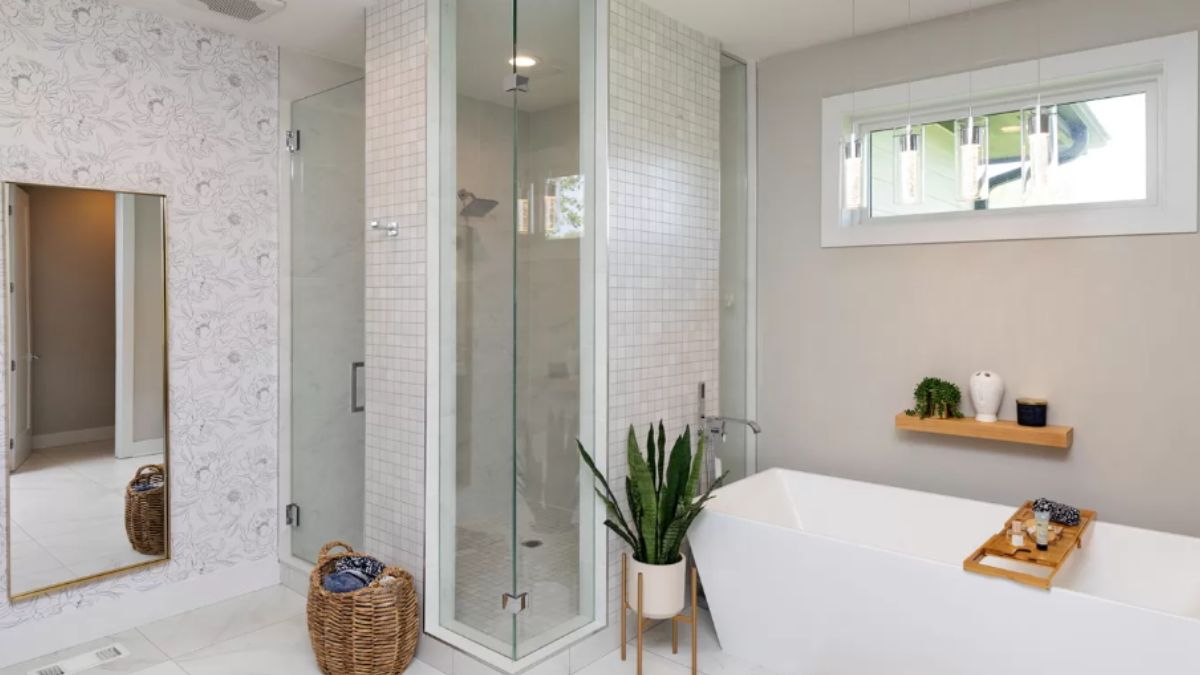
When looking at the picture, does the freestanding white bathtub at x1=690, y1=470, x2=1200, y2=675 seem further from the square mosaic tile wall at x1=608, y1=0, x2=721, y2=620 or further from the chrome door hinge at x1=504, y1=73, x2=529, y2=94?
the chrome door hinge at x1=504, y1=73, x2=529, y2=94

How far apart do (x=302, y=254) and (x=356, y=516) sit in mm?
1278

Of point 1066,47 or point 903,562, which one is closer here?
point 903,562

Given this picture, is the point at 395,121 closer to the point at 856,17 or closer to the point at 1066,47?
the point at 856,17

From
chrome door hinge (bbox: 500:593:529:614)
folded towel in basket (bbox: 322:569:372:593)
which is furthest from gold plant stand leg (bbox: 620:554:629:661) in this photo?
folded towel in basket (bbox: 322:569:372:593)

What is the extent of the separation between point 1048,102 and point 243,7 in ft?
10.7

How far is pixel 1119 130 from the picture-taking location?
2.86 metres

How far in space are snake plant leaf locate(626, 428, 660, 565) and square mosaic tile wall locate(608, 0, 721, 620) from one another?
0.15 m

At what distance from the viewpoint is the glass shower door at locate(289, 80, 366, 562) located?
3.47m

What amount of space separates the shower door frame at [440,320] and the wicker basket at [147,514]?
1.31 meters

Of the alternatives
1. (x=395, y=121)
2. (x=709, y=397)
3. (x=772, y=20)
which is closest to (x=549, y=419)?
(x=709, y=397)

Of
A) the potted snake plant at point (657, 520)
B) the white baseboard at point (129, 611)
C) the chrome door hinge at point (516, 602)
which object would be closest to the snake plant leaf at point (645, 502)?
the potted snake plant at point (657, 520)

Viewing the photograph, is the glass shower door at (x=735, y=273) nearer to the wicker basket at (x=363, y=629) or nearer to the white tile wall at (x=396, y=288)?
the white tile wall at (x=396, y=288)

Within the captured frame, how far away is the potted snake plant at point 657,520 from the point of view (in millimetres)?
2656

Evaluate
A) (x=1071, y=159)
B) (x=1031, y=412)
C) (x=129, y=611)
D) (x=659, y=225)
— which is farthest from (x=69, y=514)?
(x=1071, y=159)
